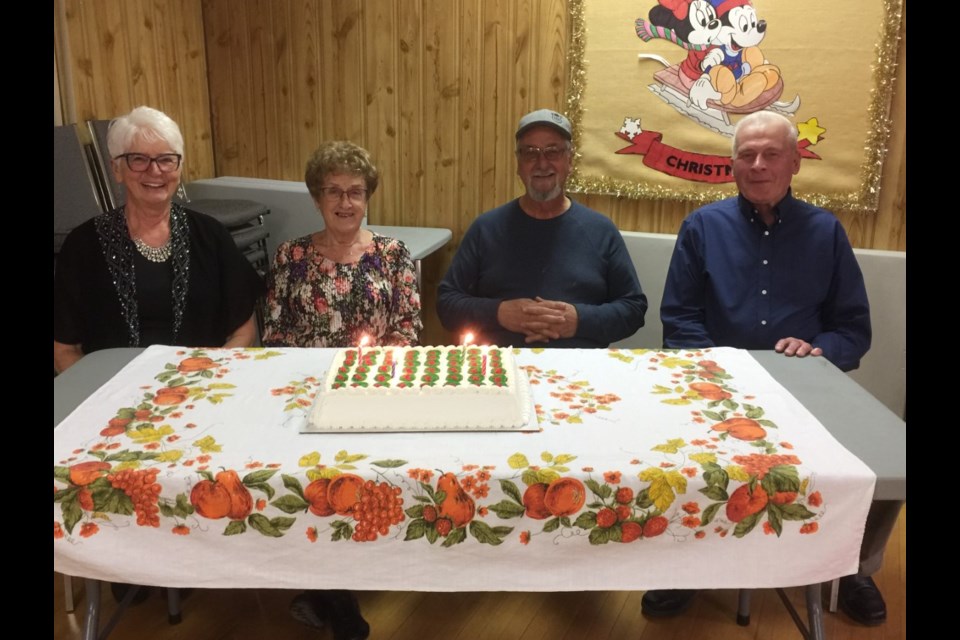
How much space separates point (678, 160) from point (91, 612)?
247 cm

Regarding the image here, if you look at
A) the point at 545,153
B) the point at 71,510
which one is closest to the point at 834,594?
the point at 545,153

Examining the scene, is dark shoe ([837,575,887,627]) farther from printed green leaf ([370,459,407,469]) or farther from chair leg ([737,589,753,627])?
printed green leaf ([370,459,407,469])

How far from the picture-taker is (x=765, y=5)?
284cm

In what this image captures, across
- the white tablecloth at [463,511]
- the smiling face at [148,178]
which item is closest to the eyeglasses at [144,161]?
the smiling face at [148,178]

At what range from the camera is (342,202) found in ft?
7.12

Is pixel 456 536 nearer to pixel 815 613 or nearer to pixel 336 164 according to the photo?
pixel 815 613

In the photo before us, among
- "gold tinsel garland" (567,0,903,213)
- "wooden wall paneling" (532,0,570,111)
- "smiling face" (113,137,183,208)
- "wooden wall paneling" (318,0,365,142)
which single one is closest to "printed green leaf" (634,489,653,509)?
"smiling face" (113,137,183,208)

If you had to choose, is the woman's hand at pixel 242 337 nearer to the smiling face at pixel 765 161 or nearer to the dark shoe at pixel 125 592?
the dark shoe at pixel 125 592

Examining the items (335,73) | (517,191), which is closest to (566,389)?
(517,191)

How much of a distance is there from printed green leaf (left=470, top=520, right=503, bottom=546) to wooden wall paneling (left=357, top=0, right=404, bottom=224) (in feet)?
7.77

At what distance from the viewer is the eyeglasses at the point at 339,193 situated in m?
2.18

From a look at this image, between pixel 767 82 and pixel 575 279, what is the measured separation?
1205 millimetres

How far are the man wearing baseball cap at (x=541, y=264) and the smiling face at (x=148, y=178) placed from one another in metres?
0.84

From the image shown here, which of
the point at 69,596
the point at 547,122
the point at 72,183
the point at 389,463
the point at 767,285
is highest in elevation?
the point at 547,122
